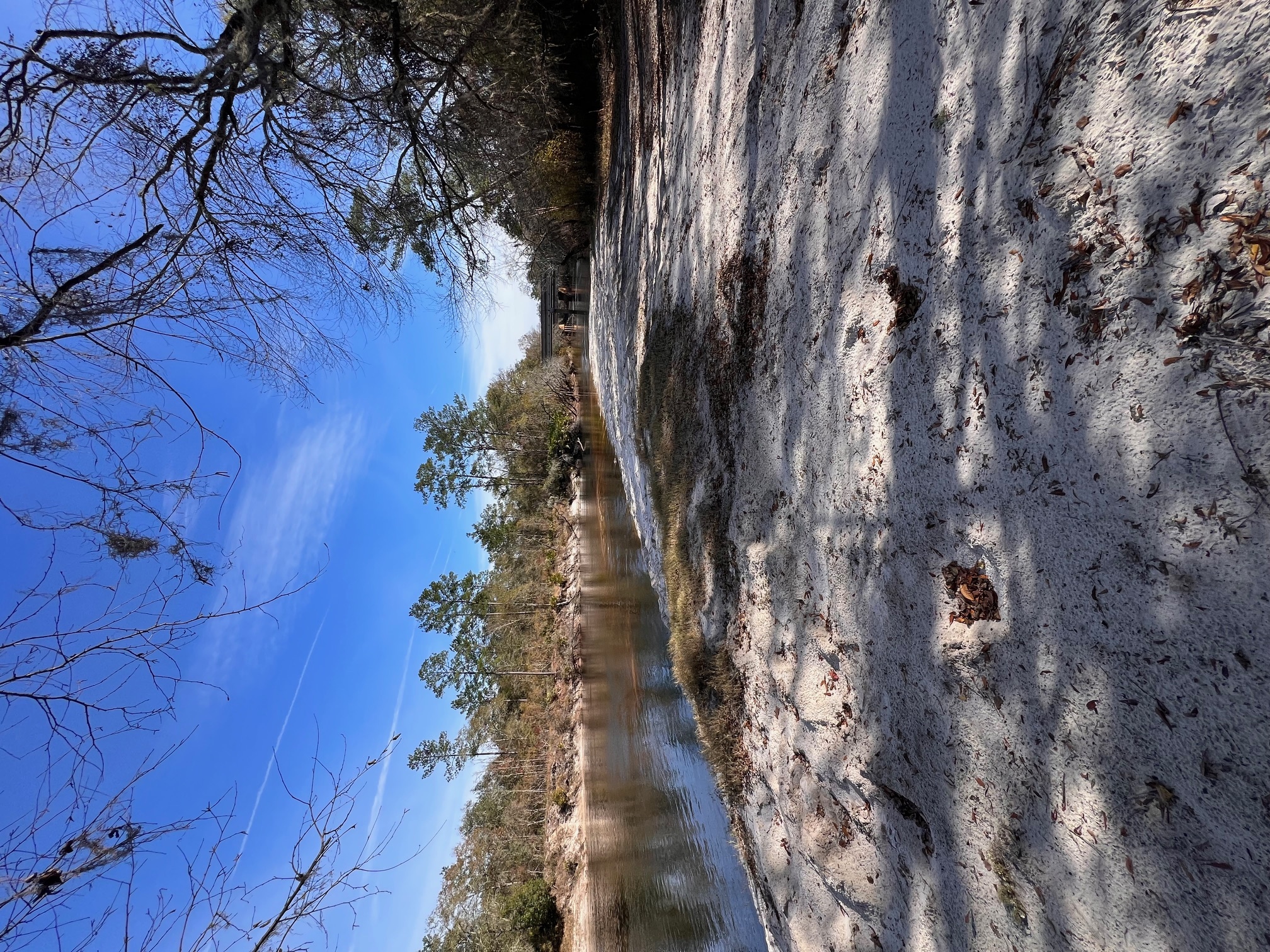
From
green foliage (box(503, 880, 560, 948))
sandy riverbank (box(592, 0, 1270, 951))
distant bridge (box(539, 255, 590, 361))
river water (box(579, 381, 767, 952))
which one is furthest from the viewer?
distant bridge (box(539, 255, 590, 361))

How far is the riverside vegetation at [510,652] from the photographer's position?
1062cm

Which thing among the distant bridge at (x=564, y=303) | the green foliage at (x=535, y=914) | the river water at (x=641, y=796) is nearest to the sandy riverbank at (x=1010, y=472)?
the river water at (x=641, y=796)

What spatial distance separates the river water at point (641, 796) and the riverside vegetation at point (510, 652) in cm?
133

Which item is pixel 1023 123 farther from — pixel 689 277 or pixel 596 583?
pixel 596 583

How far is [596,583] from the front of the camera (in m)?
11.7

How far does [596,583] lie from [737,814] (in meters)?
7.77

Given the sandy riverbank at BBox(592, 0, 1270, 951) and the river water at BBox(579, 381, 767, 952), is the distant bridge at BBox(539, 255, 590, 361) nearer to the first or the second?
the river water at BBox(579, 381, 767, 952)

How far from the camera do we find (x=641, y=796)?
8.09 m

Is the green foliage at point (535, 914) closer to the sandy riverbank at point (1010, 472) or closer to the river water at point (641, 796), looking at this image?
the river water at point (641, 796)

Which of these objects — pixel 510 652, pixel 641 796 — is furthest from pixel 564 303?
pixel 641 796

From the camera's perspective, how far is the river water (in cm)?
620

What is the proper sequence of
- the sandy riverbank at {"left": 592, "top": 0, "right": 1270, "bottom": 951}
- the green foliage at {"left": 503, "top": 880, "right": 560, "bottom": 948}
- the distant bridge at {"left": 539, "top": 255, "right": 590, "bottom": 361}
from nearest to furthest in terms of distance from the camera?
the sandy riverbank at {"left": 592, "top": 0, "right": 1270, "bottom": 951}, the green foliage at {"left": 503, "top": 880, "right": 560, "bottom": 948}, the distant bridge at {"left": 539, "top": 255, "right": 590, "bottom": 361}

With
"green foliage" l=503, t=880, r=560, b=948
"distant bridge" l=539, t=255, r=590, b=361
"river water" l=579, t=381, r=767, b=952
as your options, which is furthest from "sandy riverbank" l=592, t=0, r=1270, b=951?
"distant bridge" l=539, t=255, r=590, b=361

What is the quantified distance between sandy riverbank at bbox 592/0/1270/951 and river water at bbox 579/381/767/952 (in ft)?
9.76
